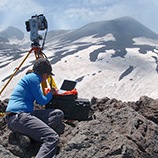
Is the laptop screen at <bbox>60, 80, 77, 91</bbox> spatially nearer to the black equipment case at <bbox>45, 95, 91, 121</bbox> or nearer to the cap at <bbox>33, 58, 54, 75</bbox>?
the black equipment case at <bbox>45, 95, 91, 121</bbox>

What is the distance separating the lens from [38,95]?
5.09 m

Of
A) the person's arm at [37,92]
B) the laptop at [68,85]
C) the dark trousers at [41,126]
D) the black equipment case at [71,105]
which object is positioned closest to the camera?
the dark trousers at [41,126]

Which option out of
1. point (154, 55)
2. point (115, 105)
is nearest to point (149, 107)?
point (115, 105)

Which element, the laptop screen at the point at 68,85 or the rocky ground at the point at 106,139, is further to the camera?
the laptop screen at the point at 68,85

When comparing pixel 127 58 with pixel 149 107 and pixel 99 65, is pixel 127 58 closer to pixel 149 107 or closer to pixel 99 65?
pixel 99 65

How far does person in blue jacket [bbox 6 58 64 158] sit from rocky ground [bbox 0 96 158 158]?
0.31 metres

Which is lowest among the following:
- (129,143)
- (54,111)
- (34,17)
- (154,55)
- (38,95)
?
(154,55)

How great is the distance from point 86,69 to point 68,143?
37.6 metres

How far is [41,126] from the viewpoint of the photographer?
493 centimetres

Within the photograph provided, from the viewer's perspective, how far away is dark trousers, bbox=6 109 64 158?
4742mm

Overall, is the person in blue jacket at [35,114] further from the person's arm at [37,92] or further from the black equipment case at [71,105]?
the black equipment case at [71,105]

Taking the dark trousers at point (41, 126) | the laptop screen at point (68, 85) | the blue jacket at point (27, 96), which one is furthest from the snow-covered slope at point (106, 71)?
the blue jacket at point (27, 96)

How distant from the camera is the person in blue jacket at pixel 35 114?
4.88 meters

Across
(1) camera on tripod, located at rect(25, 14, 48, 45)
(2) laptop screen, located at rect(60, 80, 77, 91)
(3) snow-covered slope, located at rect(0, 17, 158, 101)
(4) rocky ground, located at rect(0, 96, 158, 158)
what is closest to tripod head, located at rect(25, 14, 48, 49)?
(1) camera on tripod, located at rect(25, 14, 48, 45)
